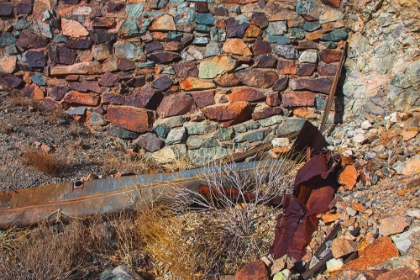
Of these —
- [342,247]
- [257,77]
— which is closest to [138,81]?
[257,77]

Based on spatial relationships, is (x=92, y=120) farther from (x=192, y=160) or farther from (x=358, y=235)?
(x=358, y=235)

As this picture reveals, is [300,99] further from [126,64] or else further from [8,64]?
[8,64]

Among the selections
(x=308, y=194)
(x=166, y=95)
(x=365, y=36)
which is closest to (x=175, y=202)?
(x=308, y=194)

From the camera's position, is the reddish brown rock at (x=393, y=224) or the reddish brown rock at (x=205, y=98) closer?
the reddish brown rock at (x=393, y=224)

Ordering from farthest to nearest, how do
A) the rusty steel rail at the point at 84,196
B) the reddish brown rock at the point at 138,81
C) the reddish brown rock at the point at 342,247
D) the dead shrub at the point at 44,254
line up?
the reddish brown rock at the point at 138,81 → the rusty steel rail at the point at 84,196 → the dead shrub at the point at 44,254 → the reddish brown rock at the point at 342,247

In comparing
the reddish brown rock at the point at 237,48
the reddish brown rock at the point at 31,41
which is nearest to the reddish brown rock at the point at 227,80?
the reddish brown rock at the point at 237,48

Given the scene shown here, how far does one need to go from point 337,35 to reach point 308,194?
2.19 m

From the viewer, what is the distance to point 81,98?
5426 millimetres

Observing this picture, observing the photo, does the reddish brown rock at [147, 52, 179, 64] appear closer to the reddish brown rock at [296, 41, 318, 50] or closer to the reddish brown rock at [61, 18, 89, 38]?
the reddish brown rock at [61, 18, 89, 38]

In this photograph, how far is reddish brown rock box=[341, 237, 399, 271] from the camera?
2.92 m

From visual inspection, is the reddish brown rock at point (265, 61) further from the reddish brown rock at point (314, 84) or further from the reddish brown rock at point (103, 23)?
the reddish brown rock at point (103, 23)

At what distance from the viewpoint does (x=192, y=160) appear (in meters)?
5.12

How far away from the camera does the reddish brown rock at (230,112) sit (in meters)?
5.11

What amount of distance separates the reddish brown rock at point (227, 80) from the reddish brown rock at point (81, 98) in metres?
1.49
